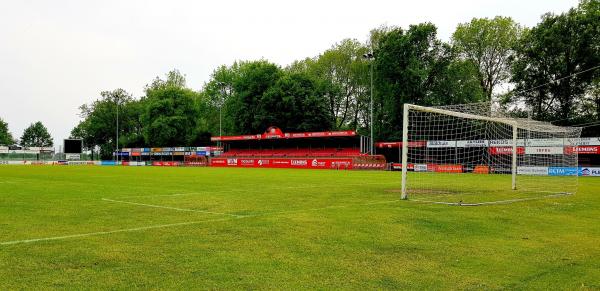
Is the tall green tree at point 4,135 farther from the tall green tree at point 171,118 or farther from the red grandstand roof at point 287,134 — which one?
the red grandstand roof at point 287,134

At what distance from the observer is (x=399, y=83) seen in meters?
57.2

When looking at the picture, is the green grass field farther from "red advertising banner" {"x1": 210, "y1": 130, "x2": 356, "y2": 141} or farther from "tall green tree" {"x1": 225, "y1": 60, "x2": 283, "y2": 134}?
"tall green tree" {"x1": 225, "y1": 60, "x2": 283, "y2": 134}

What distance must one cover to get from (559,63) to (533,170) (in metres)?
18.4

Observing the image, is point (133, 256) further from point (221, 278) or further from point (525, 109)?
point (525, 109)

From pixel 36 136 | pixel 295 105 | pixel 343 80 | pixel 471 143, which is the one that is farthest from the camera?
pixel 36 136

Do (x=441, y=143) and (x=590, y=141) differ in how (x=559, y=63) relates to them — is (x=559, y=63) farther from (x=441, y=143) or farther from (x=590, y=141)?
(x=441, y=143)

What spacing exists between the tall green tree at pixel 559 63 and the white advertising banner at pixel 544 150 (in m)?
17.1

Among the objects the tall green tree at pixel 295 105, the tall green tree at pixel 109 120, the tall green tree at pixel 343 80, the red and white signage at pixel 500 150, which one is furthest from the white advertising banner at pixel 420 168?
the tall green tree at pixel 109 120

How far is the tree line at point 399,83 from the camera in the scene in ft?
156

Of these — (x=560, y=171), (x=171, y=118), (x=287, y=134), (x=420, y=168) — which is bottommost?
(x=420, y=168)

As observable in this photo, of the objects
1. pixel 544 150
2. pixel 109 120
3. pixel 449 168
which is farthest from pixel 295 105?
pixel 109 120

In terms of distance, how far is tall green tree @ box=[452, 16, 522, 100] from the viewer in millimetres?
60094

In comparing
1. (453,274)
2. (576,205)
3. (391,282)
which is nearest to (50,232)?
(391,282)

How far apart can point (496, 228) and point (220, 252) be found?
5697 millimetres
